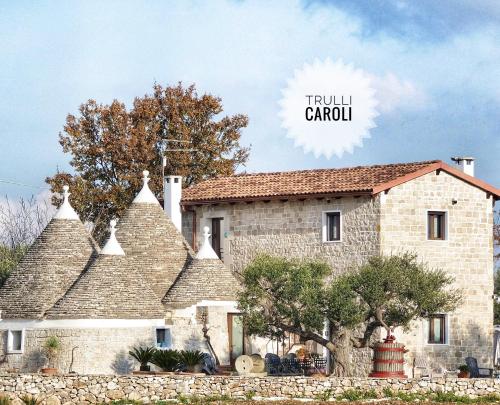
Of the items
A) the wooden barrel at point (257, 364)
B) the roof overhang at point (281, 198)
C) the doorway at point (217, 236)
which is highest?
the roof overhang at point (281, 198)

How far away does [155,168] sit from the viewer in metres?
69.9

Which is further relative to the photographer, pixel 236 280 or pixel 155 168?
pixel 155 168

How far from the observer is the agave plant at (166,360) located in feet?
148

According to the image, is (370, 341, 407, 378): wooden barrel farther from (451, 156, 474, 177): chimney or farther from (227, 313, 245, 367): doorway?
(451, 156, 474, 177): chimney

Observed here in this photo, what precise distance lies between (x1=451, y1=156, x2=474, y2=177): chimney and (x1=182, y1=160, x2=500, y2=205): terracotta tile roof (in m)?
1.51

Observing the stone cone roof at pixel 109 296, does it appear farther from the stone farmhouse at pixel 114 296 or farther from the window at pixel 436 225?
the window at pixel 436 225

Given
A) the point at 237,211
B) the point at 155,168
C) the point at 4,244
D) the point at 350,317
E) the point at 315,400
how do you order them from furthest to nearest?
the point at 4,244, the point at 155,168, the point at 237,211, the point at 350,317, the point at 315,400

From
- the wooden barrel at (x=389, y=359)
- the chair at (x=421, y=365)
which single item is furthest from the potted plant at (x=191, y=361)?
the chair at (x=421, y=365)

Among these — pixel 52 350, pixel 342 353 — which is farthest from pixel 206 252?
pixel 342 353

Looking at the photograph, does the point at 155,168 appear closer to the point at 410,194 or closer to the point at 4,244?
the point at 4,244

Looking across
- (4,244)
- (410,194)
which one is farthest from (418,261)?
(4,244)

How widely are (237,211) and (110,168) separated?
16521 millimetres

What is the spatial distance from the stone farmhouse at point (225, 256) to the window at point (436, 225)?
0.04 m

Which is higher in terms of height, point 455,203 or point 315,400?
point 455,203
